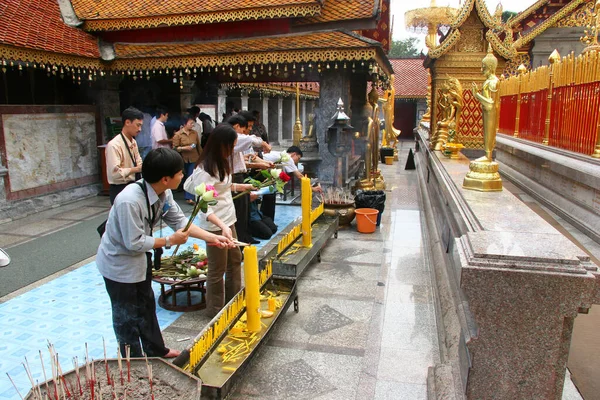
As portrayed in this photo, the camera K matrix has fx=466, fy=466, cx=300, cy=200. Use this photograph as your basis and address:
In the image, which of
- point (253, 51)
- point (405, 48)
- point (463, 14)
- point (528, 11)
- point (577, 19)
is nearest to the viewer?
point (463, 14)

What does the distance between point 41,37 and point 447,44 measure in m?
7.62

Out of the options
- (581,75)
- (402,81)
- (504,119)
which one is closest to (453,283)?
(581,75)

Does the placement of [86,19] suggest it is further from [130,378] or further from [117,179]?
[130,378]

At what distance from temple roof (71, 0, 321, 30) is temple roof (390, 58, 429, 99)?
21571mm

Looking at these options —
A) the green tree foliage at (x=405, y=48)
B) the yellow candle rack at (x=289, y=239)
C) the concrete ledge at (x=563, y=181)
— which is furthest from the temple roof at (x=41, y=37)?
the green tree foliage at (x=405, y=48)

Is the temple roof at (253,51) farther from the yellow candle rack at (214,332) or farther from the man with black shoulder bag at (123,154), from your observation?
the yellow candle rack at (214,332)

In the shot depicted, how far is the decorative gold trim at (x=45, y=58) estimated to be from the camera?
7.40 meters

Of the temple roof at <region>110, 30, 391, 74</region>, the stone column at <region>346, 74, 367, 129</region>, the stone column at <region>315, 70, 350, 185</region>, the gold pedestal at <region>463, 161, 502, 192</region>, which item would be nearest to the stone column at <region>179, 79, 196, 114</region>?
the temple roof at <region>110, 30, 391, 74</region>

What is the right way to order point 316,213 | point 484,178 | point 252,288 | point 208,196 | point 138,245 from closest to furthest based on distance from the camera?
point 138,245
point 208,196
point 252,288
point 484,178
point 316,213

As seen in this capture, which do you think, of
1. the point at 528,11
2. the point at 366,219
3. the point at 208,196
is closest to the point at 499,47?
the point at 366,219

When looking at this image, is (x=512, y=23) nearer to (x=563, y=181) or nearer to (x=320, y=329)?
(x=563, y=181)

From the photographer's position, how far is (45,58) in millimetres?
8164

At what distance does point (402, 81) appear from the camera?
31.1m

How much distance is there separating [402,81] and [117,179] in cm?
2823
